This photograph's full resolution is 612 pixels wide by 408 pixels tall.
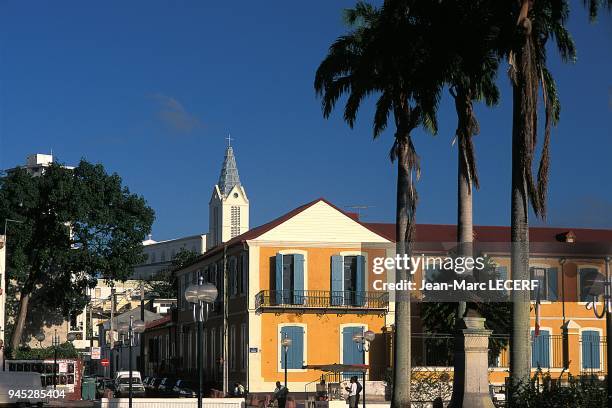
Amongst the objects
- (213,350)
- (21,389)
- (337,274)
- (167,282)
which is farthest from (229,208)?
(21,389)

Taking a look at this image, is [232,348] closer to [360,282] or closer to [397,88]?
[360,282]

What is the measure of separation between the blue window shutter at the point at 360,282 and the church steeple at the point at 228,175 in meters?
113

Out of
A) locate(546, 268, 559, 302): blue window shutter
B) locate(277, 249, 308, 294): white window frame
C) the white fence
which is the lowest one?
the white fence

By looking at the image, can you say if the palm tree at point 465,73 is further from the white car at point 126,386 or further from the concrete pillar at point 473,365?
the white car at point 126,386

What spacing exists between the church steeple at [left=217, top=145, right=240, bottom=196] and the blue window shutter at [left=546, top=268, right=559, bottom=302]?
11451 centimetres

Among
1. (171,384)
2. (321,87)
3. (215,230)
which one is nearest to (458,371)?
(321,87)

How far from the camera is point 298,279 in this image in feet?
177

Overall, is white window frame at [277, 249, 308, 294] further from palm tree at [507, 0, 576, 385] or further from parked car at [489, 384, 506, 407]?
palm tree at [507, 0, 576, 385]

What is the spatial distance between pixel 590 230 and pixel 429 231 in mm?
9846

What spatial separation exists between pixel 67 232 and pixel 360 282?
2457cm

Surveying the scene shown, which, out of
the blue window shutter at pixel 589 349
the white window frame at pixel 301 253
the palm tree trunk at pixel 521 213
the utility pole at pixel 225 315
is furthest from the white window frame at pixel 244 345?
the palm tree trunk at pixel 521 213

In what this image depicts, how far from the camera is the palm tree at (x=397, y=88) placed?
1155 inches

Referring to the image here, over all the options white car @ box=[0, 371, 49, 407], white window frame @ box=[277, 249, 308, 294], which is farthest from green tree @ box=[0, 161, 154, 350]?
white car @ box=[0, 371, 49, 407]

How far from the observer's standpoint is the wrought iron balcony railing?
53312 mm
